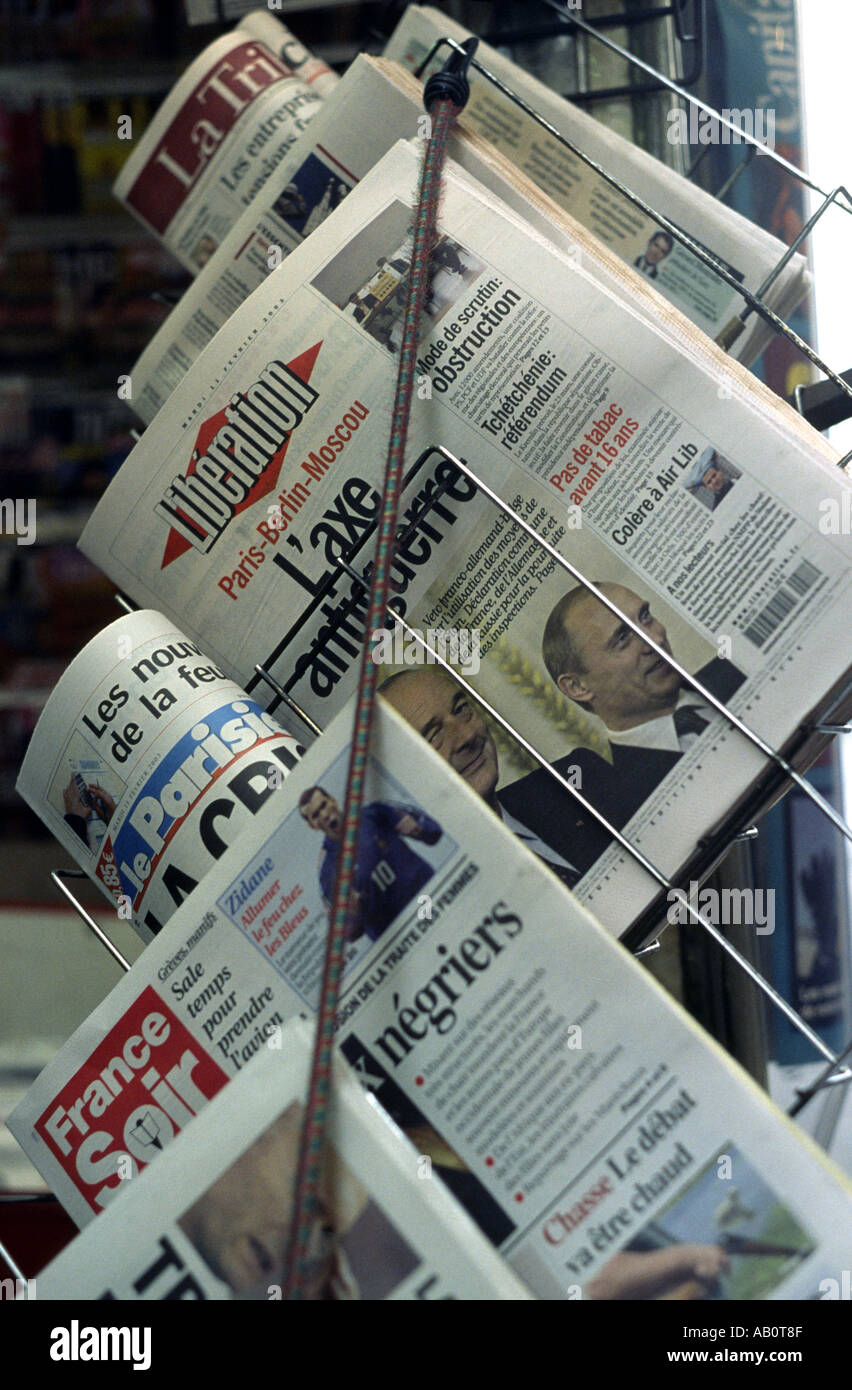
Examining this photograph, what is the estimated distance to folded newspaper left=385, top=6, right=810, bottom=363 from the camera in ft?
2.43

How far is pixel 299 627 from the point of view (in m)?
0.60

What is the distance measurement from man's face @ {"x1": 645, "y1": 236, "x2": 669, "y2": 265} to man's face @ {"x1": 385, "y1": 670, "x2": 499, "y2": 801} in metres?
0.38

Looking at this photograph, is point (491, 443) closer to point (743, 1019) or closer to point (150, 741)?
point (150, 741)

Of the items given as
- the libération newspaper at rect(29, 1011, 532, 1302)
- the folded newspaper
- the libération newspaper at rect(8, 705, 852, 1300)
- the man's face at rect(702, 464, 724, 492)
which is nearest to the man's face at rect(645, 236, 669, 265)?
the folded newspaper

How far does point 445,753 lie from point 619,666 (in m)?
0.09

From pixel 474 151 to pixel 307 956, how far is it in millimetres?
431

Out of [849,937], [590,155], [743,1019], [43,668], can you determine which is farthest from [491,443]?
[43,668]

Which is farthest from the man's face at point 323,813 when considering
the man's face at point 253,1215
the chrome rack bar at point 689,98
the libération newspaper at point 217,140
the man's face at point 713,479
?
the libération newspaper at point 217,140

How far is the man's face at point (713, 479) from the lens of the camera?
53 cm

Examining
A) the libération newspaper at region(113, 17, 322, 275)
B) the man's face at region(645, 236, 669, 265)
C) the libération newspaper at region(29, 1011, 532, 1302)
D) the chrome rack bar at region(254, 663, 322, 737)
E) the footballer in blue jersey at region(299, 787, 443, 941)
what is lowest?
the libération newspaper at region(29, 1011, 532, 1302)

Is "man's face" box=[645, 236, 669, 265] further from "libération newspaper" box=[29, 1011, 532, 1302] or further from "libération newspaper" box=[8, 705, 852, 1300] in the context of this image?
"libération newspaper" box=[29, 1011, 532, 1302]

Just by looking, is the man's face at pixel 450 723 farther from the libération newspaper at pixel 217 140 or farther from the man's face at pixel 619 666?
the libération newspaper at pixel 217 140

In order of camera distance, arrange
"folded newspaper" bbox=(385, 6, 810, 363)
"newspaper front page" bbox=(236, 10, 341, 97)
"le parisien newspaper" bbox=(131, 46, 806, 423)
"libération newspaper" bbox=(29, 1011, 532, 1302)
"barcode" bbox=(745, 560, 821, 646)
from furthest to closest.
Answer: "newspaper front page" bbox=(236, 10, 341, 97)
"folded newspaper" bbox=(385, 6, 810, 363)
"le parisien newspaper" bbox=(131, 46, 806, 423)
"barcode" bbox=(745, 560, 821, 646)
"libération newspaper" bbox=(29, 1011, 532, 1302)

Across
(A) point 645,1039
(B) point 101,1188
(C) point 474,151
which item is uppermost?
(C) point 474,151
